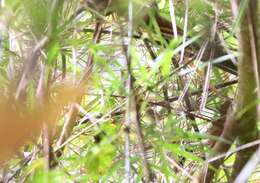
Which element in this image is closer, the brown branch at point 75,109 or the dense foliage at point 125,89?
the dense foliage at point 125,89

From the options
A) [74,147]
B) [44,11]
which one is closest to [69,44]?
[44,11]

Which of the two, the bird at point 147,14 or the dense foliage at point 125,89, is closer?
the dense foliage at point 125,89

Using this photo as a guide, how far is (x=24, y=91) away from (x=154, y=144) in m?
0.14

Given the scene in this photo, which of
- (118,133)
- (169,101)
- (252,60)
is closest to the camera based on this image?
(118,133)

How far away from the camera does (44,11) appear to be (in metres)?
0.51

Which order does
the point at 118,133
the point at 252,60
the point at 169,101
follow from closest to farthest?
1. the point at 118,133
2. the point at 252,60
3. the point at 169,101

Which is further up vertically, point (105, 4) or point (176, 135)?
point (105, 4)

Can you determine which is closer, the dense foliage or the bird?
the dense foliage

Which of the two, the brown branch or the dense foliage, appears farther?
the brown branch

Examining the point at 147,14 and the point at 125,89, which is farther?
the point at 147,14

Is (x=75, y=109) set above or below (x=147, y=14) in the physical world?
below

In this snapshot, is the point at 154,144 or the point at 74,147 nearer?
the point at 154,144

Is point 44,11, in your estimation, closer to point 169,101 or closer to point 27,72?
point 27,72

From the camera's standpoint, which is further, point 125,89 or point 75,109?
point 75,109
